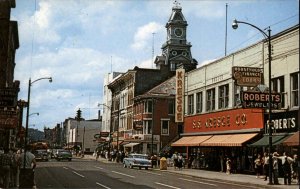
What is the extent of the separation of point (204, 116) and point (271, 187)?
21.8 metres

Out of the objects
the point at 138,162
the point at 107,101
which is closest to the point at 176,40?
the point at 107,101

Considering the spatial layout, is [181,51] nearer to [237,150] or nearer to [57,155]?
[57,155]

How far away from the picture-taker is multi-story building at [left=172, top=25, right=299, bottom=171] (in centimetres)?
3141

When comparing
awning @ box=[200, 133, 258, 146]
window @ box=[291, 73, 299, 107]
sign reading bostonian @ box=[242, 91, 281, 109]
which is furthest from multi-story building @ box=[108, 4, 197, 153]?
window @ box=[291, 73, 299, 107]

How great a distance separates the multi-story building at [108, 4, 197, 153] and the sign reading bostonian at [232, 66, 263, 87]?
18.8 meters

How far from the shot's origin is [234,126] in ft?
128

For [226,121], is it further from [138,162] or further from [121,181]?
[121,181]

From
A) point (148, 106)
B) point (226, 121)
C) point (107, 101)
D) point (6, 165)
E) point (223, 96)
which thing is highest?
point (107, 101)

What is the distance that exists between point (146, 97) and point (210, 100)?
971 inches

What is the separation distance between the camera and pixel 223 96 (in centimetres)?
4166

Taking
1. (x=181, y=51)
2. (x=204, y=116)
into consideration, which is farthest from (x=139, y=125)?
(x=181, y=51)

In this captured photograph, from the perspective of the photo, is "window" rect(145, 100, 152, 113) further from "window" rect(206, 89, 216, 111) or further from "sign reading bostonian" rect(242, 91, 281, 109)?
"sign reading bostonian" rect(242, 91, 281, 109)

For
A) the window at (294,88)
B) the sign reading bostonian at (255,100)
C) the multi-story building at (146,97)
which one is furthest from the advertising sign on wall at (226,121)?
the multi-story building at (146,97)

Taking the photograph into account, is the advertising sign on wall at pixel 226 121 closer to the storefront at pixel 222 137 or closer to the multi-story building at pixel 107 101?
the storefront at pixel 222 137
